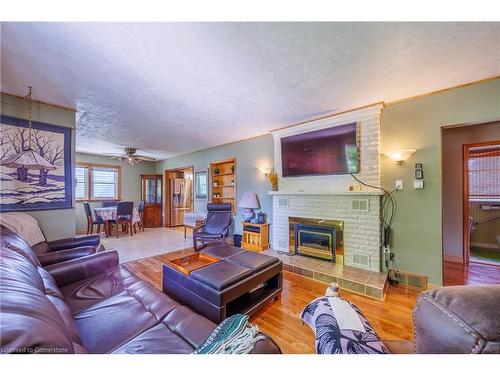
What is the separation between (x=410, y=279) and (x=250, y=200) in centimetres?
278

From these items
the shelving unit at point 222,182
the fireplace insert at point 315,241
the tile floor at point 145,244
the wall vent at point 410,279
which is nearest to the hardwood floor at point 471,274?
the wall vent at point 410,279

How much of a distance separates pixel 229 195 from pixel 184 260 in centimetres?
290

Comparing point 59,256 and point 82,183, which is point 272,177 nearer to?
point 59,256

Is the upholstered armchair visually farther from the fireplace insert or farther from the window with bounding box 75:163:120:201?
the window with bounding box 75:163:120:201

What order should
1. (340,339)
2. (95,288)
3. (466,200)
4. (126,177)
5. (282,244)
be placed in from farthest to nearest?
(126,177), (282,244), (466,200), (95,288), (340,339)

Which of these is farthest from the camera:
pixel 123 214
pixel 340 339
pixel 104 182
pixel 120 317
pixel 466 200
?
pixel 104 182

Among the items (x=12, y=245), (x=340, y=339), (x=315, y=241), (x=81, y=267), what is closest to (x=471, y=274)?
(x=315, y=241)

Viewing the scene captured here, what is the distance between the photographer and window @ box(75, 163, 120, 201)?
5891 millimetres

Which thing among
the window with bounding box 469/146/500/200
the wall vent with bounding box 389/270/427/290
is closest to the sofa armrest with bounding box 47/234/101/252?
the wall vent with bounding box 389/270/427/290

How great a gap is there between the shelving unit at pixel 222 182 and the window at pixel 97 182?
3.69m

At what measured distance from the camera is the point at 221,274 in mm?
1791

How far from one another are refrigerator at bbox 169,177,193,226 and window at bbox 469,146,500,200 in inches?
284
